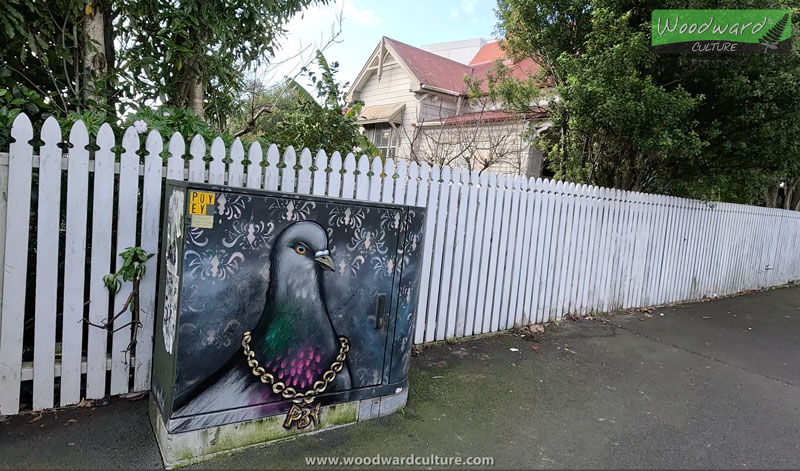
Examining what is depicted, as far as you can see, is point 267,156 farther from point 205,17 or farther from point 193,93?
point 193,93

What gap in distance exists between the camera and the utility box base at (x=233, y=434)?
8.09 ft

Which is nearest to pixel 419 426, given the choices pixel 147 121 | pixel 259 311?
pixel 259 311

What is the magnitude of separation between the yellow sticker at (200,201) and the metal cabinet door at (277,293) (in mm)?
11

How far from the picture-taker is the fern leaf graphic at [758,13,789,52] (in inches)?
237

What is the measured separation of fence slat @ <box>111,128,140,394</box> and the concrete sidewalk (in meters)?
0.21

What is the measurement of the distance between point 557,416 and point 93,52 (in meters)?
5.16

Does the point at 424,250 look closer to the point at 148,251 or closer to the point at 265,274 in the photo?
the point at 265,274

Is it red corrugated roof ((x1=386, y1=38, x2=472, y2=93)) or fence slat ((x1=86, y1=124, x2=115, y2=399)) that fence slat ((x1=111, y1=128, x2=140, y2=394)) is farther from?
red corrugated roof ((x1=386, y1=38, x2=472, y2=93))

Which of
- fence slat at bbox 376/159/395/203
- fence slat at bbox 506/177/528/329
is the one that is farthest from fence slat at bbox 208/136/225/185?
fence slat at bbox 506/177/528/329

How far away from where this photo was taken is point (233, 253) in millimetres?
2475

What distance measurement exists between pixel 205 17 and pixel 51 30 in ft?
4.29

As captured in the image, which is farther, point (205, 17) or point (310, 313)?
point (205, 17)

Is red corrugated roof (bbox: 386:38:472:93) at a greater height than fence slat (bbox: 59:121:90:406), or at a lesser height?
greater

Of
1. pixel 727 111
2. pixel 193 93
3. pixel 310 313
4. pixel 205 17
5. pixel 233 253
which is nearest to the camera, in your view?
pixel 233 253
